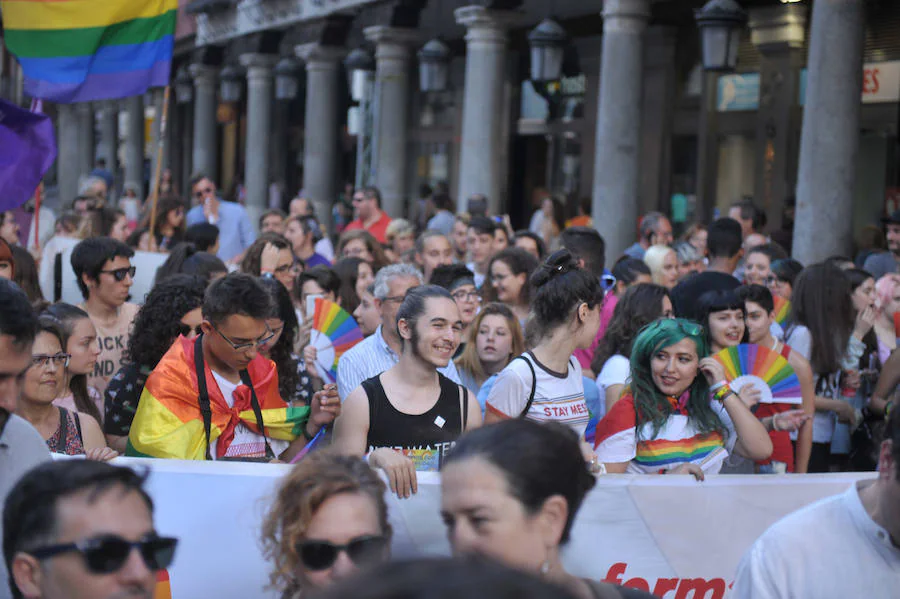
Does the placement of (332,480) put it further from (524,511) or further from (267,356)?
(267,356)

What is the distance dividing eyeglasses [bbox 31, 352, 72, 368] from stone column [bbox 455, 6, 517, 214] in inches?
472

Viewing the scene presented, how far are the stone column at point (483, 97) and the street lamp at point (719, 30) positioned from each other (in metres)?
5.49

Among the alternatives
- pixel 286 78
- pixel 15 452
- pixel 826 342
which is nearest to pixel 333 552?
pixel 15 452

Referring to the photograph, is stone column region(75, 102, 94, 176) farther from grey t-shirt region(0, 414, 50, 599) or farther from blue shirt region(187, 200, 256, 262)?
grey t-shirt region(0, 414, 50, 599)

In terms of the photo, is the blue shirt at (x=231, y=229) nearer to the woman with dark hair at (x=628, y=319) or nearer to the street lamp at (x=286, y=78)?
the woman with dark hair at (x=628, y=319)

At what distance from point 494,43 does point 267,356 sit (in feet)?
37.3

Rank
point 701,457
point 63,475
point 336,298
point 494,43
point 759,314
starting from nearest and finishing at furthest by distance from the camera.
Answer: point 63,475, point 701,457, point 759,314, point 336,298, point 494,43

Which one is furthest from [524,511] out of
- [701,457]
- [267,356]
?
[267,356]

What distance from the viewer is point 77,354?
17.5ft

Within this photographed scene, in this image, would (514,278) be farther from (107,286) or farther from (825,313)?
(107,286)

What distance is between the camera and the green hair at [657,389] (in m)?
4.97

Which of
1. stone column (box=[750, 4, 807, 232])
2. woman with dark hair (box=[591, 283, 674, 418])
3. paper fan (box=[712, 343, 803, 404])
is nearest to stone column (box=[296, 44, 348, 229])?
stone column (box=[750, 4, 807, 232])

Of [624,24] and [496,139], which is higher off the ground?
[624,24]

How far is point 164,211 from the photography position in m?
11.0
